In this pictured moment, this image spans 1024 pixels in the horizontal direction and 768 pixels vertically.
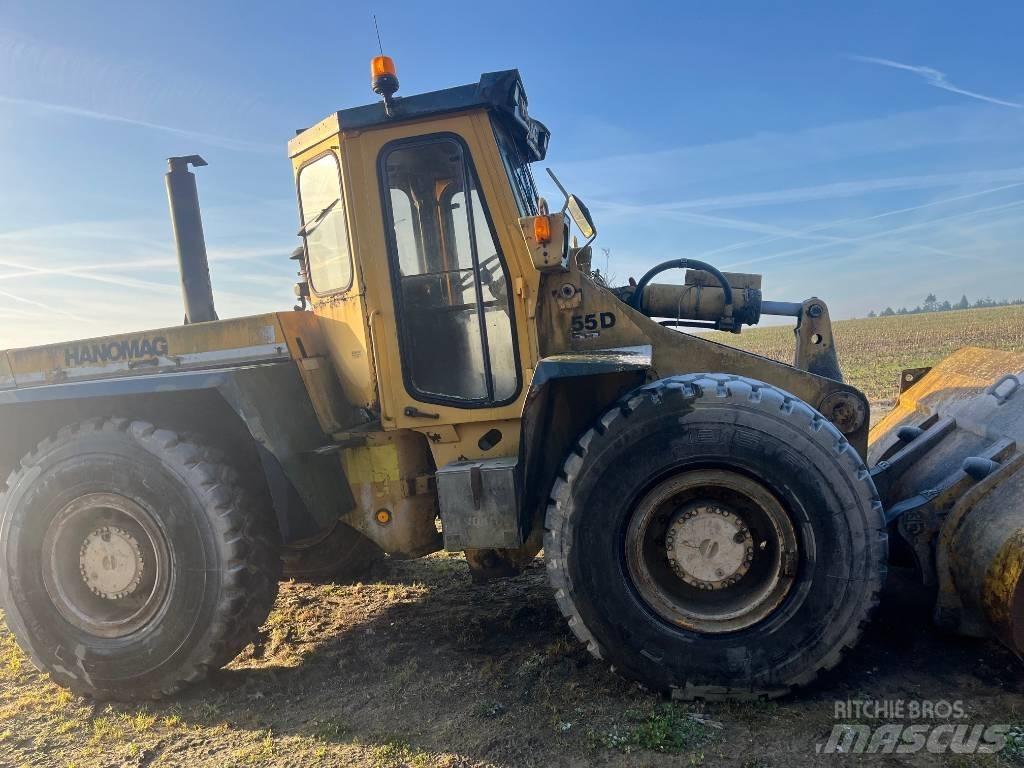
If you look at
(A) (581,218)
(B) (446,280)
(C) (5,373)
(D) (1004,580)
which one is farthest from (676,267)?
(C) (5,373)

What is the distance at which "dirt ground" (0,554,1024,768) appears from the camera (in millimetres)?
2641

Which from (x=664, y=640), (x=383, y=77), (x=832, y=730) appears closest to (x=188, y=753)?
(x=664, y=640)

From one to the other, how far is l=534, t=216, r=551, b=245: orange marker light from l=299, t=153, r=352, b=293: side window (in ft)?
3.46

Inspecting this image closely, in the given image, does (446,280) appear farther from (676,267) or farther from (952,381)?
(952,381)

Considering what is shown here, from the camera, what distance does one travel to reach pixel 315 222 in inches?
153

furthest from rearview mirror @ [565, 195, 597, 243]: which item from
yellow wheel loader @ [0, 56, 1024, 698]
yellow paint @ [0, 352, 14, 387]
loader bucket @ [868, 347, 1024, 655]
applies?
yellow paint @ [0, 352, 14, 387]

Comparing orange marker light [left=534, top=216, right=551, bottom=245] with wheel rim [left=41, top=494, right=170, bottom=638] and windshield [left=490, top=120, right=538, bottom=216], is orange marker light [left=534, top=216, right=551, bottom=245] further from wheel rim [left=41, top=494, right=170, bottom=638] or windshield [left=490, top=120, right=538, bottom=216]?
wheel rim [left=41, top=494, right=170, bottom=638]

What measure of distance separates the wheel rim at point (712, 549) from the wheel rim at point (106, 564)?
7.96 ft

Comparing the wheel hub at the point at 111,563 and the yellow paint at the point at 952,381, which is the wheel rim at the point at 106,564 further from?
the yellow paint at the point at 952,381

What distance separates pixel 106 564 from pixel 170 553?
1.46 feet

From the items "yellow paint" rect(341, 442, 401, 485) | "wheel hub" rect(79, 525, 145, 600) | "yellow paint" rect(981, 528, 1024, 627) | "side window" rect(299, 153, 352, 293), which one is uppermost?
"side window" rect(299, 153, 352, 293)

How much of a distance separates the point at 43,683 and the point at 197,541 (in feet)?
4.76

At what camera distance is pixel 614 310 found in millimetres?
3637

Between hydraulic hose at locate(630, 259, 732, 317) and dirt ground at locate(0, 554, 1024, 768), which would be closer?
dirt ground at locate(0, 554, 1024, 768)
